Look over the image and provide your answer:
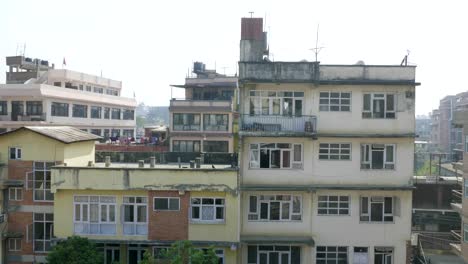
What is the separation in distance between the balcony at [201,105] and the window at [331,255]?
24.6 metres

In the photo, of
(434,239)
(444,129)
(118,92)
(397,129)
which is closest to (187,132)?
(118,92)

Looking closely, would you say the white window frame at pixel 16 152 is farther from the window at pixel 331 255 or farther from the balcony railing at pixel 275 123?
the window at pixel 331 255

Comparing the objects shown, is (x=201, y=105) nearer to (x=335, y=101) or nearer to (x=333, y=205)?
(x=335, y=101)

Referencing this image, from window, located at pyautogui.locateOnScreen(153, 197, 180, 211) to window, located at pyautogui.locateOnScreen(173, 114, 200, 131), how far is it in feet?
80.1

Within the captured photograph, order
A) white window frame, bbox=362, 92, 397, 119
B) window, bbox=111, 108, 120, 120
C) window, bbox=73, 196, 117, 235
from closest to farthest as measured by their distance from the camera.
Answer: window, bbox=73, 196, 117, 235 → white window frame, bbox=362, 92, 397, 119 → window, bbox=111, 108, 120, 120

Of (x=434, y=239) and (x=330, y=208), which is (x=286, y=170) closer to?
(x=330, y=208)

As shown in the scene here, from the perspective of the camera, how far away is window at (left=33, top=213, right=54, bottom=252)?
21719mm

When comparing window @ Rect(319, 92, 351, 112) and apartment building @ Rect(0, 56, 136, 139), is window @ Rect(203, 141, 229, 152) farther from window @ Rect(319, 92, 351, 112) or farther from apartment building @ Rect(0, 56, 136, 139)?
window @ Rect(319, 92, 351, 112)

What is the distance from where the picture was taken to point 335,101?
21391 millimetres

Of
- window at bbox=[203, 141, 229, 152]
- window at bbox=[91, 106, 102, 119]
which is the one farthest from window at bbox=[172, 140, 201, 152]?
window at bbox=[91, 106, 102, 119]

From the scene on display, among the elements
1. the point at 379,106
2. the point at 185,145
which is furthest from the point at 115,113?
the point at 379,106

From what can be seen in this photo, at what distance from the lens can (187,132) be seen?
4478cm

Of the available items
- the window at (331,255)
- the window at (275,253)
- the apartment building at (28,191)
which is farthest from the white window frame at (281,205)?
the apartment building at (28,191)

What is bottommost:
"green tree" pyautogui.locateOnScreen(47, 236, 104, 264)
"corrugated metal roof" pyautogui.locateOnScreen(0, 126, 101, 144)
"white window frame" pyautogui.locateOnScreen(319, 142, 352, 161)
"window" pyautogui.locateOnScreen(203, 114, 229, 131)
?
"green tree" pyautogui.locateOnScreen(47, 236, 104, 264)
